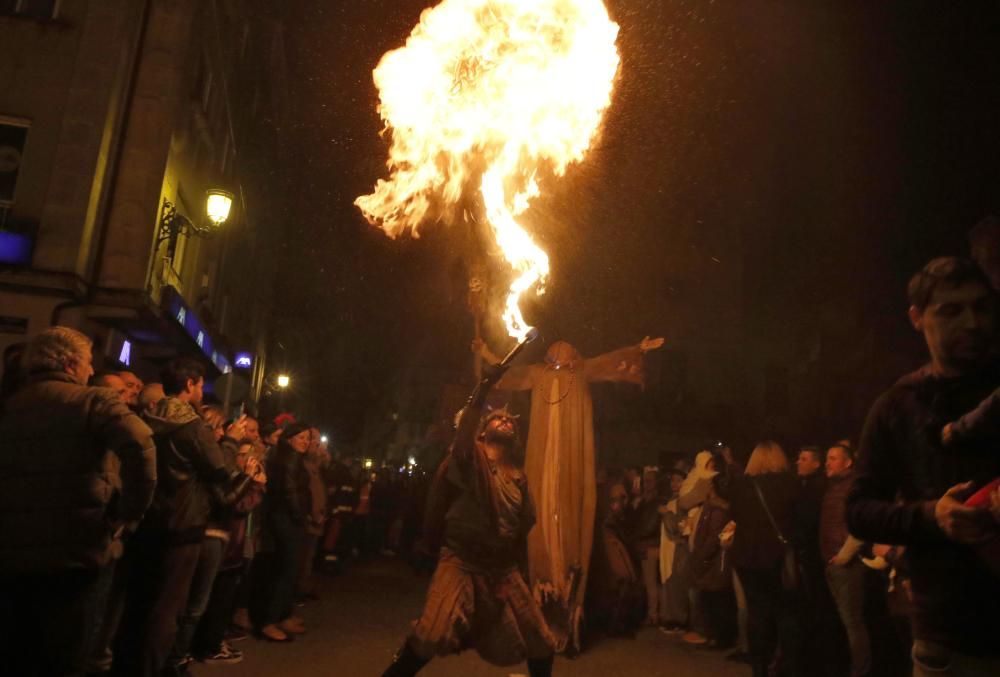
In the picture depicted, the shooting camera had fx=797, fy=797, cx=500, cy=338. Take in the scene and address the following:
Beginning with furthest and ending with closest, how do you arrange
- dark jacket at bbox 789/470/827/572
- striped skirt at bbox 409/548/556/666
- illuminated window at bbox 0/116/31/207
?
1. illuminated window at bbox 0/116/31/207
2. dark jacket at bbox 789/470/827/572
3. striped skirt at bbox 409/548/556/666

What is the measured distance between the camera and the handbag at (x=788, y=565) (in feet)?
24.1

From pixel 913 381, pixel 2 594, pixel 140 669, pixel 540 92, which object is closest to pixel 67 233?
pixel 540 92

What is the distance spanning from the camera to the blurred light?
15180 millimetres

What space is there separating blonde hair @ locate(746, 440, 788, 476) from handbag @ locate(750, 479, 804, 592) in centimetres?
33

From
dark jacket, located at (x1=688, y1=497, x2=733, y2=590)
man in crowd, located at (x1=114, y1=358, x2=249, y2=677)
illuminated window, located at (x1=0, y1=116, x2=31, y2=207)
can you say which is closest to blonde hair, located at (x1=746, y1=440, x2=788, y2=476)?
dark jacket, located at (x1=688, y1=497, x2=733, y2=590)

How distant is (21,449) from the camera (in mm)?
3805

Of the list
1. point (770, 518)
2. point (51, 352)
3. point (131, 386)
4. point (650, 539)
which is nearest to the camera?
point (51, 352)

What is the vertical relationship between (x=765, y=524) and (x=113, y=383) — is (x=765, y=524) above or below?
below

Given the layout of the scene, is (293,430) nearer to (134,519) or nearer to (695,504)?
(134,519)

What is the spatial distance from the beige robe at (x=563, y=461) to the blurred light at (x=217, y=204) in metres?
8.44

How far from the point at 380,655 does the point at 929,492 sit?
6496mm

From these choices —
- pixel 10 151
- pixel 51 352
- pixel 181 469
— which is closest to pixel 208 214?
pixel 10 151

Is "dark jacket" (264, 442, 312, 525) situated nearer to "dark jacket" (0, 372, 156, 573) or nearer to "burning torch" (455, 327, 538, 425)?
"burning torch" (455, 327, 538, 425)

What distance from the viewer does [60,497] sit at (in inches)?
150
